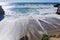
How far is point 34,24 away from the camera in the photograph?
2625 mm

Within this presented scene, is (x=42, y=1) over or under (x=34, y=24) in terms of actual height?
over

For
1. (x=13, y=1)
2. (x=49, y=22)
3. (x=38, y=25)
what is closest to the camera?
(x=38, y=25)

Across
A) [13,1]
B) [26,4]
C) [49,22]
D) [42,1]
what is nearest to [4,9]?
[13,1]

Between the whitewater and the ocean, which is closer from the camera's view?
the whitewater

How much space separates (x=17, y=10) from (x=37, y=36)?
1.30 m

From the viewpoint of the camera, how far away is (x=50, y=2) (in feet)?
10.4

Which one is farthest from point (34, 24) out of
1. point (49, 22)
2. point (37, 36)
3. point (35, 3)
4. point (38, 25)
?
point (35, 3)

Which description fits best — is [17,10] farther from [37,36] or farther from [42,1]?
[37,36]

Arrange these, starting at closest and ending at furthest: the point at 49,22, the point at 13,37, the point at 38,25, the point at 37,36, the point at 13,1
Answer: the point at 13,37 < the point at 37,36 < the point at 38,25 < the point at 49,22 < the point at 13,1

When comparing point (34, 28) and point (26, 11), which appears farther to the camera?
point (26, 11)

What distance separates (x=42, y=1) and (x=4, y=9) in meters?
0.79

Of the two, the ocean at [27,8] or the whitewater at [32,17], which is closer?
the whitewater at [32,17]

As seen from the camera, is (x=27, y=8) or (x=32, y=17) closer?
(x=32, y=17)

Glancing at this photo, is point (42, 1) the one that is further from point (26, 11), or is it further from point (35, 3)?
point (26, 11)
